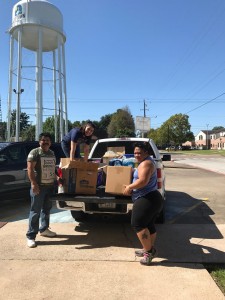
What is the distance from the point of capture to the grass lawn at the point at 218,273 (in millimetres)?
4250

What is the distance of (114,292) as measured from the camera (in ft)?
13.1

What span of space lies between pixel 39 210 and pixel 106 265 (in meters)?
1.60

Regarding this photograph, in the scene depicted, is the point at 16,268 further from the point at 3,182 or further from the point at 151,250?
the point at 3,182

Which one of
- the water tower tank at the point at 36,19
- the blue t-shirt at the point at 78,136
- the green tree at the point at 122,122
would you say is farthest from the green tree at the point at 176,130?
the blue t-shirt at the point at 78,136

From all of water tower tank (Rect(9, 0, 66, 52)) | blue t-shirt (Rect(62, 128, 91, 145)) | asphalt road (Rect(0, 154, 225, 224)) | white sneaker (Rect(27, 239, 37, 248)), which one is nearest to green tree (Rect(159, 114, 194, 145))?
water tower tank (Rect(9, 0, 66, 52))

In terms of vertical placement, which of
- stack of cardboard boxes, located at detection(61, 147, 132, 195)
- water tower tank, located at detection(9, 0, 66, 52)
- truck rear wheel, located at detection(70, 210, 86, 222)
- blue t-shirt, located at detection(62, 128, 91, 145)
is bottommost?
truck rear wheel, located at detection(70, 210, 86, 222)

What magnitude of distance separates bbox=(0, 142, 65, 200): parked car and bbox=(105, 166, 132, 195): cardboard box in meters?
3.30

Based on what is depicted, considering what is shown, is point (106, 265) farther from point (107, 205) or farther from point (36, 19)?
point (36, 19)

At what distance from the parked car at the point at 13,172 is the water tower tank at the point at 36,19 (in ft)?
72.2

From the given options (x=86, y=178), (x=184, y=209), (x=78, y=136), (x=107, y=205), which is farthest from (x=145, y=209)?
(x=184, y=209)

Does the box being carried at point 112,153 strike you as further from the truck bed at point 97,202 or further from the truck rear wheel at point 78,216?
the truck bed at point 97,202

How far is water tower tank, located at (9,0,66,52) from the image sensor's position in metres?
28.0

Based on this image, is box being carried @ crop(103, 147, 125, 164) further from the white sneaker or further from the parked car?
the white sneaker

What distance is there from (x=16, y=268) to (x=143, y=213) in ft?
5.99
